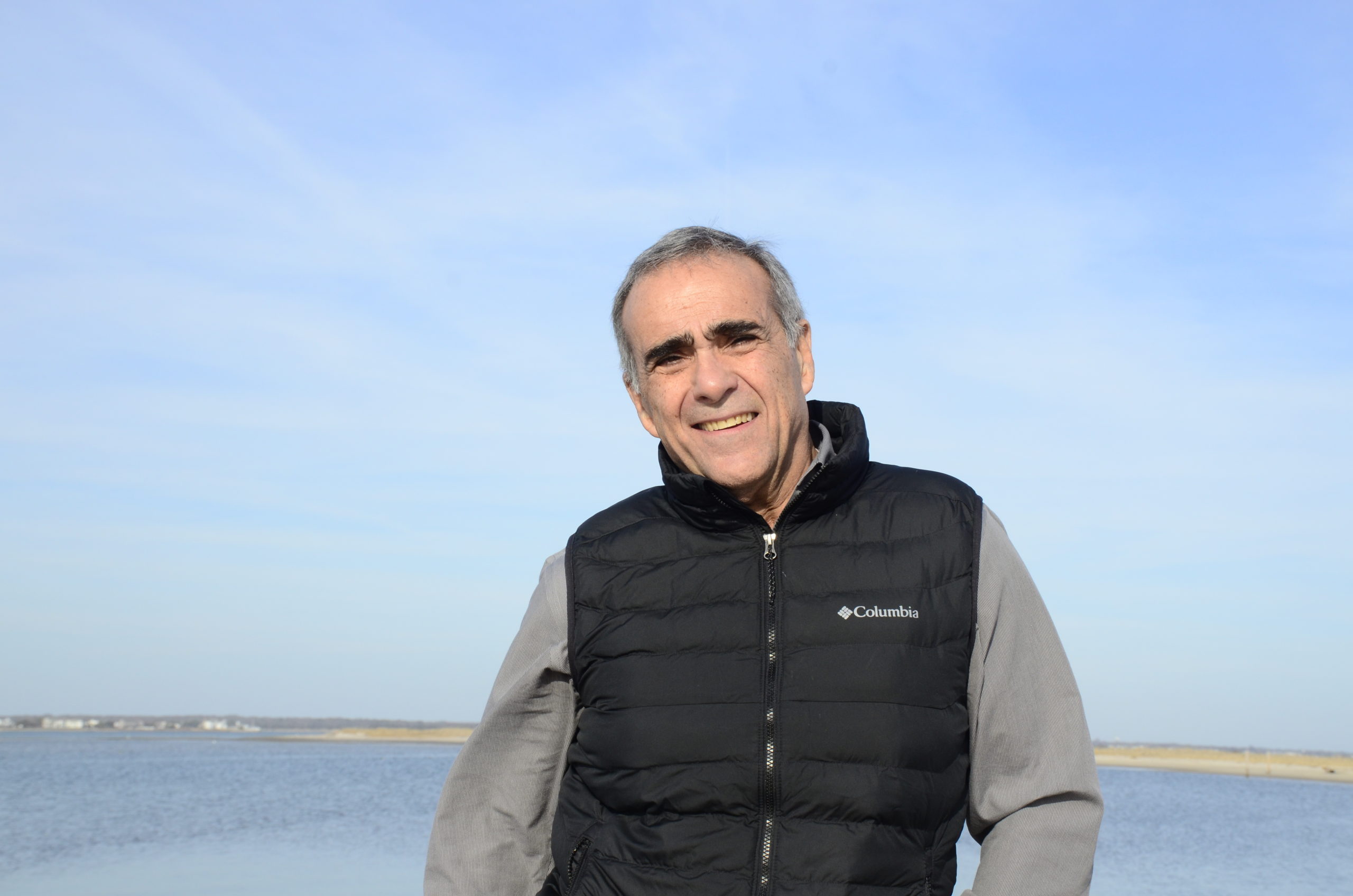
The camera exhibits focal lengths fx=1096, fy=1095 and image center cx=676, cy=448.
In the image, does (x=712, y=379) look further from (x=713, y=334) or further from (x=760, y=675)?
(x=760, y=675)

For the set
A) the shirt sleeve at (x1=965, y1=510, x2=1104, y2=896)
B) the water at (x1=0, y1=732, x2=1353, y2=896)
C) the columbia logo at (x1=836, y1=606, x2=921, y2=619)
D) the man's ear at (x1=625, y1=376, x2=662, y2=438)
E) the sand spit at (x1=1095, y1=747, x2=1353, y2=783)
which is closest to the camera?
the shirt sleeve at (x1=965, y1=510, x2=1104, y2=896)

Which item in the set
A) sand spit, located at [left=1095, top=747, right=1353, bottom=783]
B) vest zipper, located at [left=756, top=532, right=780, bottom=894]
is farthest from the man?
sand spit, located at [left=1095, top=747, right=1353, bottom=783]

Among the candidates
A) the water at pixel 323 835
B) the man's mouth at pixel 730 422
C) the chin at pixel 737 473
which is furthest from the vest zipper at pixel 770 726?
the water at pixel 323 835

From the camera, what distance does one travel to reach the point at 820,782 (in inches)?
70.6

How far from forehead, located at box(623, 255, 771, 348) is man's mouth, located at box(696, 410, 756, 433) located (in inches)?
6.9

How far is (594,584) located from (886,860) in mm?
732

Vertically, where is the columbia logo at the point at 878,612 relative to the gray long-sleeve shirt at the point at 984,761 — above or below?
above

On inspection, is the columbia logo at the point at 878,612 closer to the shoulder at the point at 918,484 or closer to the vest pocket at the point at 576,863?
the shoulder at the point at 918,484

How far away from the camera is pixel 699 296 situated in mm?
2102

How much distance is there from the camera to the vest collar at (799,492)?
78.7 inches

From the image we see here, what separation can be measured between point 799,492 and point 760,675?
339 millimetres

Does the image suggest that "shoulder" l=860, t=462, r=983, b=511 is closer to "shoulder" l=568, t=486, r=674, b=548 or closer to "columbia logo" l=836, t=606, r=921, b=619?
"columbia logo" l=836, t=606, r=921, b=619

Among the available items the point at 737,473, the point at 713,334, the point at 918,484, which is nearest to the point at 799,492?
the point at 737,473

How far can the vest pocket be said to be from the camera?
1966mm
